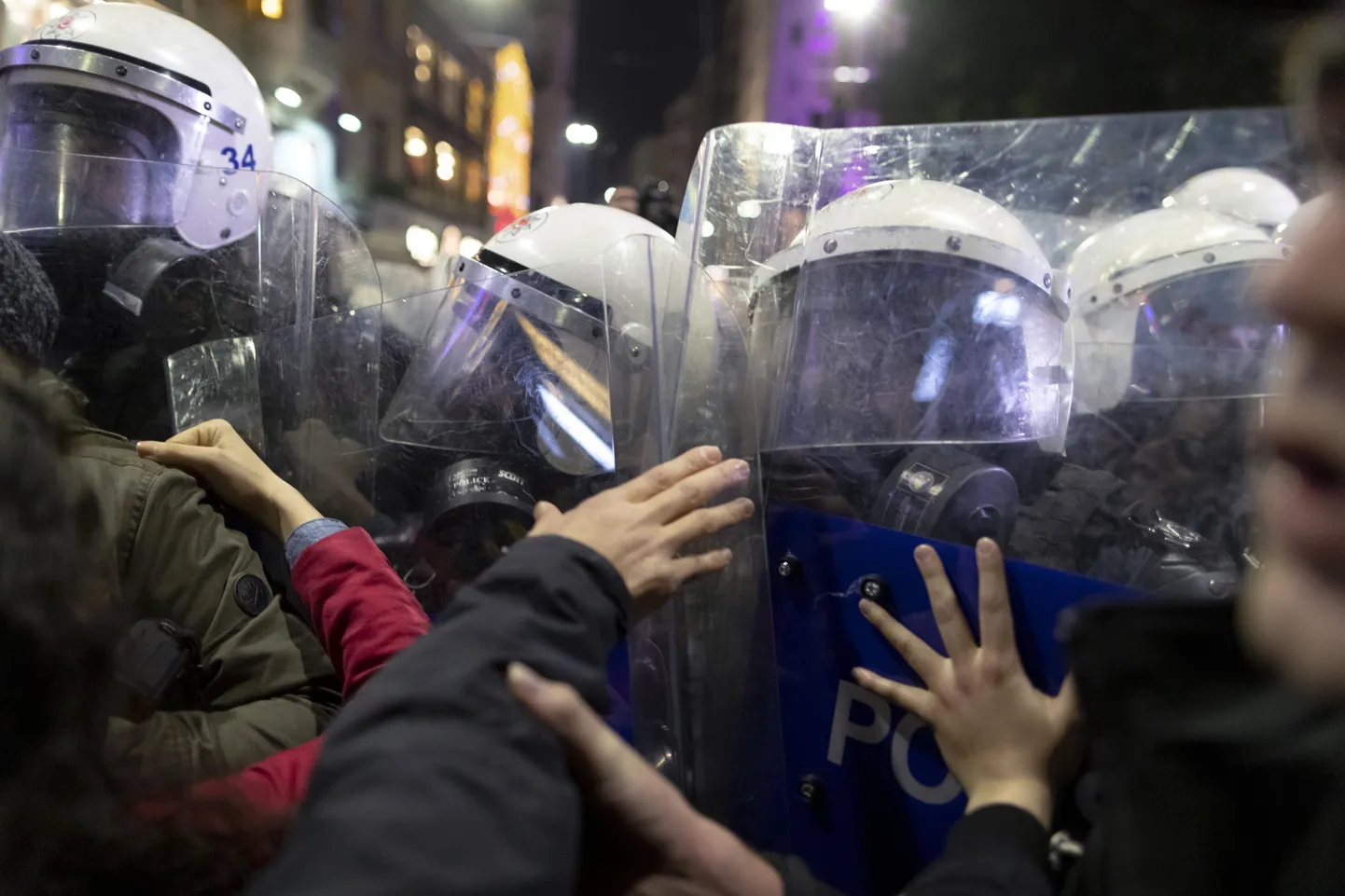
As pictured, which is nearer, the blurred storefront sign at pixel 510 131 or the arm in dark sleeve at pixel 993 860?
the arm in dark sleeve at pixel 993 860

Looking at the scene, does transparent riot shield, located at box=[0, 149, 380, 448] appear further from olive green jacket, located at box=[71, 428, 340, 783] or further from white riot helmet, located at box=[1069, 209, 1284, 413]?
white riot helmet, located at box=[1069, 209, 1284, 413]

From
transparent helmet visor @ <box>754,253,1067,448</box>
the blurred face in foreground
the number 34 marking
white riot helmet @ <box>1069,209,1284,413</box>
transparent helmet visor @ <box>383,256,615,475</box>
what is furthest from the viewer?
the number 34 marking

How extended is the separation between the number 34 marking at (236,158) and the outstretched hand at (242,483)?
964 mm

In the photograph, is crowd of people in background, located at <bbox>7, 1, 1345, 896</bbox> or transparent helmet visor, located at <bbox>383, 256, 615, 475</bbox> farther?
transparent helmet visor, located at <bbox>383, 256, 615, 475</bbox>

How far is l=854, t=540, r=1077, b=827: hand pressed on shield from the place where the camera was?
2.41ft

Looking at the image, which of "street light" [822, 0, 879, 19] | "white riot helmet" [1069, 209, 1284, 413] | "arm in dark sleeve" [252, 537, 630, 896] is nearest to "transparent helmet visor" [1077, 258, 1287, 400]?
"white riot helmet" [1069, 209, 1284, 413]

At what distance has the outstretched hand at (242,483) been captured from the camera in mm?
1095

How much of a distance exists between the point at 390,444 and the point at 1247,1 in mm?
1120

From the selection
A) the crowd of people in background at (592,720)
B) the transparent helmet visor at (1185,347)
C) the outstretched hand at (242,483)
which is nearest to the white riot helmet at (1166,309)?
the transparent helmet visor at (1185,347)

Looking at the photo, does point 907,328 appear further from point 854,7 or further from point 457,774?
point 854,7

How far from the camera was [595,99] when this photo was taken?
966cm

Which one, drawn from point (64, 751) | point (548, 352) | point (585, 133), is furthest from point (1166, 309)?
point (585, 133)

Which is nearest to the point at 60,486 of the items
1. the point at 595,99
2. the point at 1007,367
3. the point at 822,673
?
the point at 822,673

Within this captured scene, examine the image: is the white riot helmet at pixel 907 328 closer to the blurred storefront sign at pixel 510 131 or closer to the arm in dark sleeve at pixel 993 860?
the arm in dark sleeve at pixel 993 860
